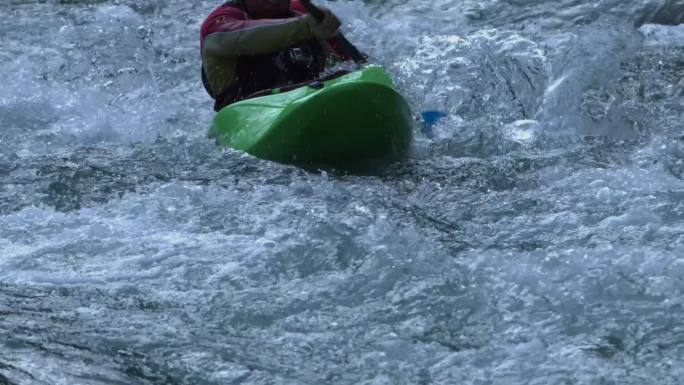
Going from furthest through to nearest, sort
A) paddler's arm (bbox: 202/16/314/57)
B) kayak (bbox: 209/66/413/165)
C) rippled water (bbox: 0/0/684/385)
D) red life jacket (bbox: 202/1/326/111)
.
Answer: red life jacket (bbox: 202/1/326/111), paddler's arm (bbox: 202/16/314/57), kayak (bbox: 209/66/413/165), rippled water (bbox: 0/0/684/385)

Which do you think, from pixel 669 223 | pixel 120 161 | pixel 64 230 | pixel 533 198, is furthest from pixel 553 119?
pixel 64 230

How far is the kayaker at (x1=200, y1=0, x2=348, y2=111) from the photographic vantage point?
4.80 metres

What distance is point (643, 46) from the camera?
6.25m

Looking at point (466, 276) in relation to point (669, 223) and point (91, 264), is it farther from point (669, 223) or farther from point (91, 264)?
point (91, 264)

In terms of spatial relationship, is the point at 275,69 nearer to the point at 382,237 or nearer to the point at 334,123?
the point at 334,123

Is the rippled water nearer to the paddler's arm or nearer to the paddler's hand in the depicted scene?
the paddler's arm

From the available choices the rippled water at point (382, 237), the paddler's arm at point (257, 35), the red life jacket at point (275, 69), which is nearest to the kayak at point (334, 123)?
the rippled water at point (382, 237)

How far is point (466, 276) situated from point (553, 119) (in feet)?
6.52

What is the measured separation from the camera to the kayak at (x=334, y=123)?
14.4 ft

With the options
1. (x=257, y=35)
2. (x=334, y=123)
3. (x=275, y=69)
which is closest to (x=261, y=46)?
(x=257, y=35)

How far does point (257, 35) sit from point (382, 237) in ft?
4.85

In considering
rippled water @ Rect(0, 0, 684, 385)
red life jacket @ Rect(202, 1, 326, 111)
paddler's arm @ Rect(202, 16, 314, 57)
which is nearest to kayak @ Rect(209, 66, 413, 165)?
rippled water @ Rect(0, 0, 684, 385)

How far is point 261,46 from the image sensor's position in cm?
484

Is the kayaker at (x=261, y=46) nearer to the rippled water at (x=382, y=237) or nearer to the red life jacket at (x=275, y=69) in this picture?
the red life jacket at (x=275, y=69)
